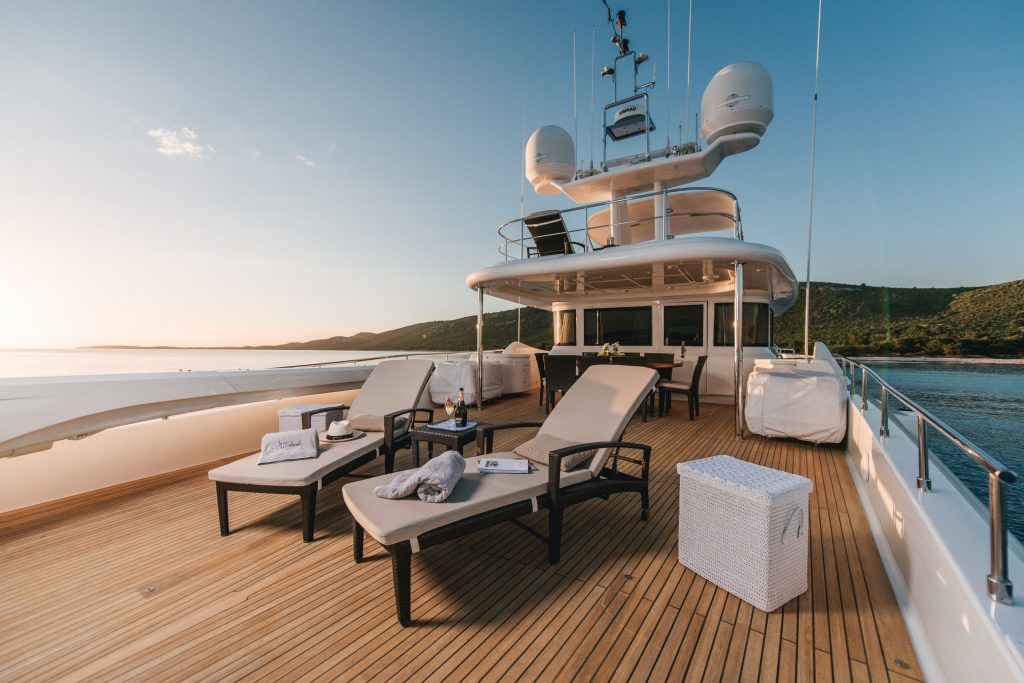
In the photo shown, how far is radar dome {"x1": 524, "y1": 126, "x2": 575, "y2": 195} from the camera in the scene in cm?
793

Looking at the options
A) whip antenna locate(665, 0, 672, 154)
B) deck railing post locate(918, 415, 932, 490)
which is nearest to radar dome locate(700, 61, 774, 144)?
whip antenna locate(665, 0, 672, 154)

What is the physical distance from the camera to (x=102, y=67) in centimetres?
496

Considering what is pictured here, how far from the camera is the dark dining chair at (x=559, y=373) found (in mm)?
5688

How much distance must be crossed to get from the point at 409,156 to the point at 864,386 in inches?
351

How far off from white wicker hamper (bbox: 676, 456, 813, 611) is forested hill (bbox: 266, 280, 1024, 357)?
12574mm

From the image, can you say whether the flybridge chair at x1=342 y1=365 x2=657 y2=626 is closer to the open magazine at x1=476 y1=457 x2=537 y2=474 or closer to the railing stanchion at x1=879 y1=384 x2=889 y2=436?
the open magazine at x1=476 y1=457 x2=537 y2=474

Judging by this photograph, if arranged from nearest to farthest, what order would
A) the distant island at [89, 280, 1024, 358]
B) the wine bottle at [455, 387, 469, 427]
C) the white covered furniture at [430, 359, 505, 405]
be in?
1. the wine bottle at [455, 387, 469, 427]
2. the white covered furniture at [430, 359, 505, 405]
3. the distant island at [89, 280, 1024, 358]

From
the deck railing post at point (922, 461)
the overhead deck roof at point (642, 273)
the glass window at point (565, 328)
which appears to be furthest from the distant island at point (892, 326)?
the deck railing post at point (922, 461)

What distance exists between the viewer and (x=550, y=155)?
7.91 m

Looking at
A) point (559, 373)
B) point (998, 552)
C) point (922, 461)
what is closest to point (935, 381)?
point (559, 373)

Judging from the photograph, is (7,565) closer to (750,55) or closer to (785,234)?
(750,55)

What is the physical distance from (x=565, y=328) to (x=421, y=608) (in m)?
7.71

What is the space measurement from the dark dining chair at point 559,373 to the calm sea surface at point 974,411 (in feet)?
12.0

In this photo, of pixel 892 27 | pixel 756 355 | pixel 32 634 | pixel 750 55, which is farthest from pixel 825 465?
pixel 892 27
